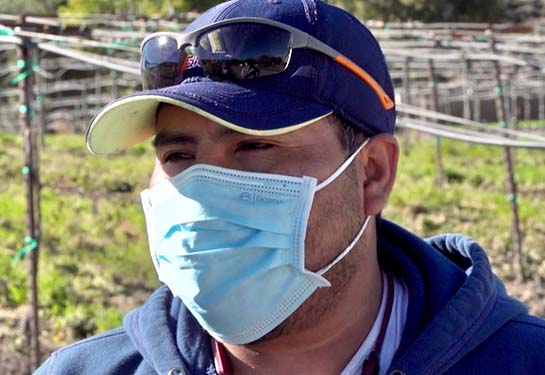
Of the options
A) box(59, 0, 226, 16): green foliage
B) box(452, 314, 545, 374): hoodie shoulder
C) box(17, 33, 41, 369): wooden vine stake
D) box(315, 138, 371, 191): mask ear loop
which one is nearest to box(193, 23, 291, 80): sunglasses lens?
box(315, 138, 371, 191): mask ear loop

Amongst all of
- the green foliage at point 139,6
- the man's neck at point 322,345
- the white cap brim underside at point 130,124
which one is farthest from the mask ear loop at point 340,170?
the green foliage at point 139,6

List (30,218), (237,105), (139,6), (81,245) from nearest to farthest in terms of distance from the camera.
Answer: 1. (237,105)
2. (30,218)
3. (81,245)
4. (139,6)

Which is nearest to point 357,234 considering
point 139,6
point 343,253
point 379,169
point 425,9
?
point 343,253

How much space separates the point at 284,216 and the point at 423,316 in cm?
35

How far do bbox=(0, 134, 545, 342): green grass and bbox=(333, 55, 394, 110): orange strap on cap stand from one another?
15.0ft

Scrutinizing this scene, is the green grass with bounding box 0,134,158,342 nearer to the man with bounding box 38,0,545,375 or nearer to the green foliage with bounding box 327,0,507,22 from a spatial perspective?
the man with bounding box 38,0,545,375

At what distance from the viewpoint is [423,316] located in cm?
189

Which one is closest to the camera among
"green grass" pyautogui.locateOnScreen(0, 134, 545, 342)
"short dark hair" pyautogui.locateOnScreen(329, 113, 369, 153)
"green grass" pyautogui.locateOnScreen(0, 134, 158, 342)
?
"short dark hair" pyautogui.locateOnScreen(329, 113, 369, 153)

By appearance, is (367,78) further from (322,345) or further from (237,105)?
(322,345)

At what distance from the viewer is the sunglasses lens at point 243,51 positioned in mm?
1814

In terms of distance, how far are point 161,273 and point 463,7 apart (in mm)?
34015

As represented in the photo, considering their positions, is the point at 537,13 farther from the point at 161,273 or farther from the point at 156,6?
the point at 161,273

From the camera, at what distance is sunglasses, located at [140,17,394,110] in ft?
5.97

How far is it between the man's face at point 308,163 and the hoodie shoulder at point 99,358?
1.08 feet
